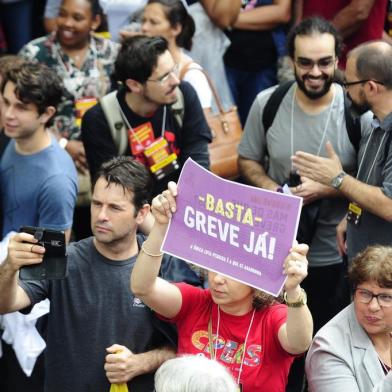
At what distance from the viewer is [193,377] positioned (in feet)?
9.36

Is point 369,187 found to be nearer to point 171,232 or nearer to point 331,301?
point 331,301

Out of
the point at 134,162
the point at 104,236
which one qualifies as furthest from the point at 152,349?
the point at 134,162

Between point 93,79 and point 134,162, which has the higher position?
point 134,162

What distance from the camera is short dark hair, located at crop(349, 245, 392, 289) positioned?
3713 mm

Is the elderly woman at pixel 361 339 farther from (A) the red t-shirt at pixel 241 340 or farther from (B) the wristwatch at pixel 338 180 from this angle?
(B) the wristwatch at pixel 338 180

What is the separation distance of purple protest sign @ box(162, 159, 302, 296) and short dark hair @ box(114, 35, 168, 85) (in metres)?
1.68

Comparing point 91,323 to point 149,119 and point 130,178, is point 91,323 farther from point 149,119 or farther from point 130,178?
point 149,119

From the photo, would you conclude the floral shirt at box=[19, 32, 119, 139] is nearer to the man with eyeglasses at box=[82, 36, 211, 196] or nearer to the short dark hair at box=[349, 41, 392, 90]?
the man with eyeglasses at box=[82, 36, 211, 196]

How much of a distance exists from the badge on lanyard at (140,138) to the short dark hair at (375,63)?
1156 mm

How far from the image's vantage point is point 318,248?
5.06 m

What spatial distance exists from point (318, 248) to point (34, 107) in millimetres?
1665

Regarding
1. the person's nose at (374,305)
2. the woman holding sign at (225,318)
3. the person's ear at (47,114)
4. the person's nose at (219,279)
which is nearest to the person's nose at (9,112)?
the person's ear at (47,114)

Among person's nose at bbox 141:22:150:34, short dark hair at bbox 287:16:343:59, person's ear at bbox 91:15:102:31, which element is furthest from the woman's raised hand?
person's ear at bbox 91:15:102:31

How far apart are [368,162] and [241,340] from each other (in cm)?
146
